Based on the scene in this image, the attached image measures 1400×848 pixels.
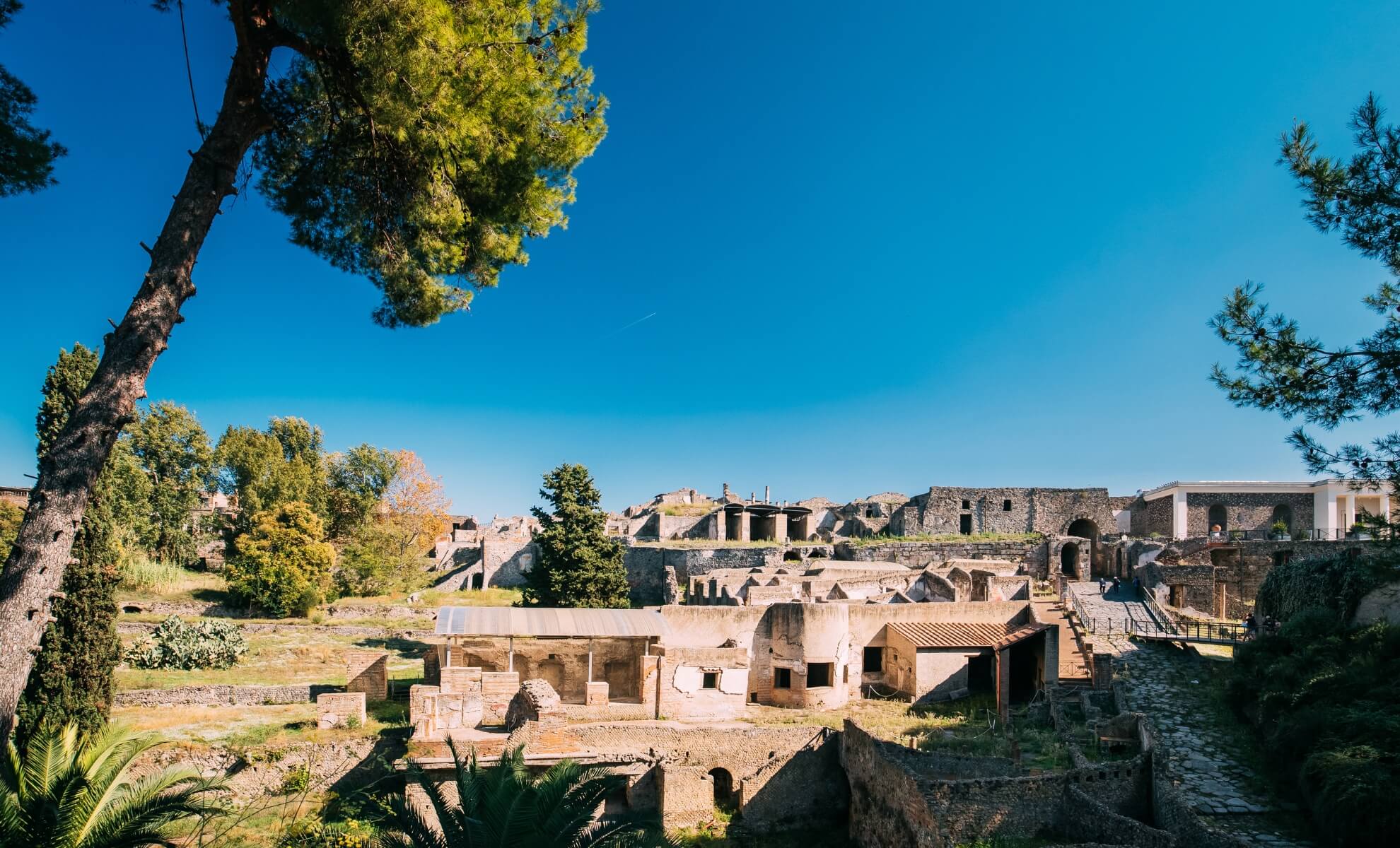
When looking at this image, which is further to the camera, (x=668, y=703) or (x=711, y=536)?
(x=711, y=536)

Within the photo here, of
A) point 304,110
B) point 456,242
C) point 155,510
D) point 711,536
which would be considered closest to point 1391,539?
point 456,242

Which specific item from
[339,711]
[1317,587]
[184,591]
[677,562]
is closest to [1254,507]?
[1317,587]

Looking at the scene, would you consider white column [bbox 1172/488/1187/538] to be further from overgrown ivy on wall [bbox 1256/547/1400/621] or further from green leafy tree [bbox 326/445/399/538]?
green leafy tree [bbox 326/445/399/538]

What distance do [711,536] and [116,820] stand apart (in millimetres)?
33193

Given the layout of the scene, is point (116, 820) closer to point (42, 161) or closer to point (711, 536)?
point (42, 161)

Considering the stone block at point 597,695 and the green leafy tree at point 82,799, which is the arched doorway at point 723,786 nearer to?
the stone block at point 597,695

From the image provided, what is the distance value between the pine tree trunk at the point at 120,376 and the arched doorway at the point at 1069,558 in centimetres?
3347

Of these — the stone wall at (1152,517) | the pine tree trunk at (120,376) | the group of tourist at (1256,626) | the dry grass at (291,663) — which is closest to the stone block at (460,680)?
the dry grass at (291,663)

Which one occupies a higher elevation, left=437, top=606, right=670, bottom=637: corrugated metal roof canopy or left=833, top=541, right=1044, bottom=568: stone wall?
left=833, top=541, right=1044, bottom=568: stone wall

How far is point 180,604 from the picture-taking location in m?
26.9

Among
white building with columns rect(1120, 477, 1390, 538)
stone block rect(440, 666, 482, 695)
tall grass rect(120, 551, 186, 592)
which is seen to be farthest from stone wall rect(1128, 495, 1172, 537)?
tall grass rect(120, 551, 186, 592)

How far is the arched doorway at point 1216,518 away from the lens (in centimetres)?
3500

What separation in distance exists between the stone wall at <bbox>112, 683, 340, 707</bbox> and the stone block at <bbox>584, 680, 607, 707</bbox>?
5540 millimetres

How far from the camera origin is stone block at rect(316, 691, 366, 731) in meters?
13.8
